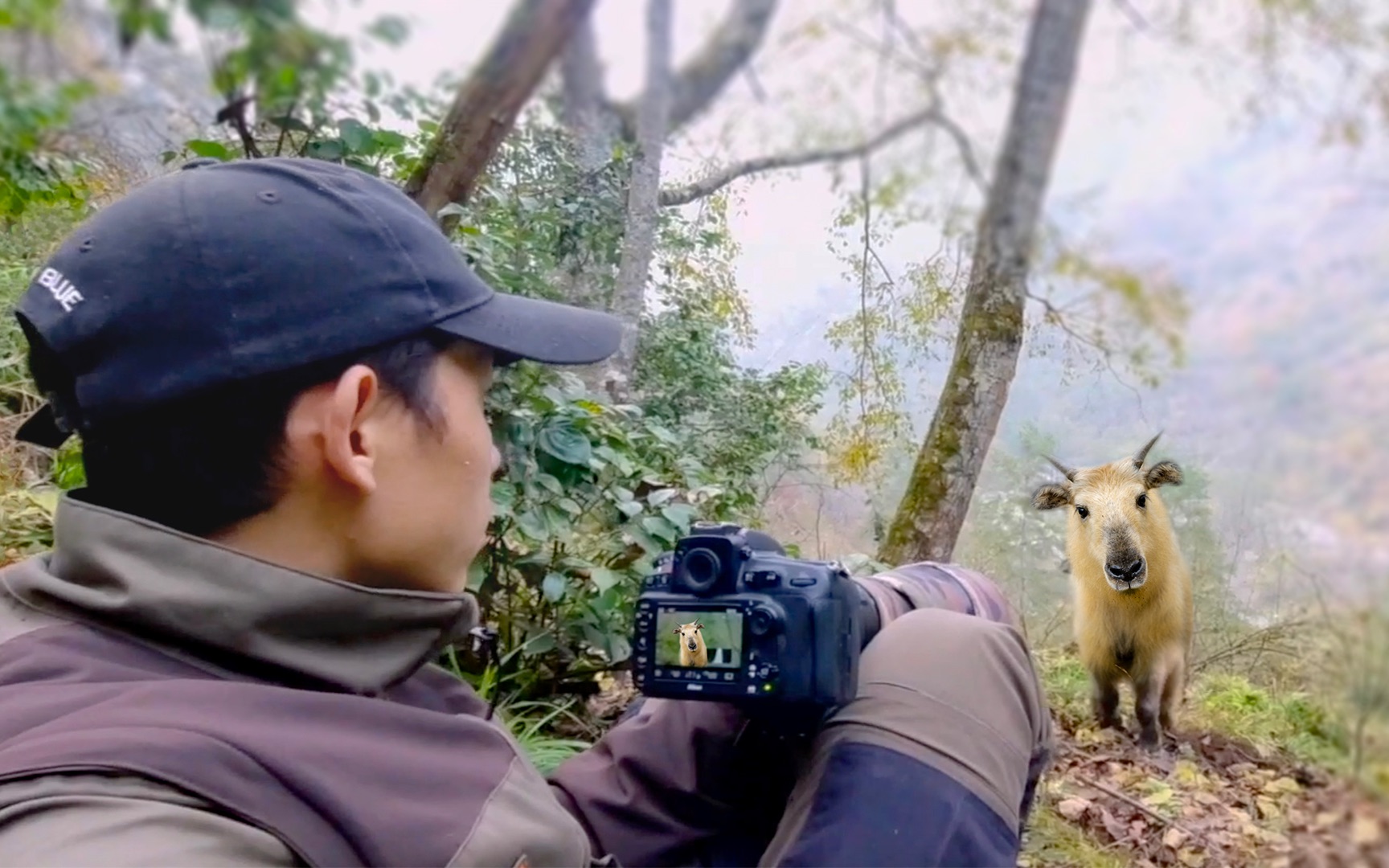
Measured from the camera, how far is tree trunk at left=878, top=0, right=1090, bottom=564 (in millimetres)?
363

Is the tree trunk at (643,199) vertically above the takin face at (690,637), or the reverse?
the tree trunk at (643,199)

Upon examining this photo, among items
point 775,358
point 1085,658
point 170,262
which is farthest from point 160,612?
point 1085,658

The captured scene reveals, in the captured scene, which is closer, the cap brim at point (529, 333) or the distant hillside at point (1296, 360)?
the distant hillside at point (1296, 360)

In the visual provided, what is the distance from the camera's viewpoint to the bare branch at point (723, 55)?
0.40 metres

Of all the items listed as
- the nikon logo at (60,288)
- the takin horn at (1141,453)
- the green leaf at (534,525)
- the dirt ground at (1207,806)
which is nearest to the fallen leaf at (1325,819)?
the dirt ground at (1207,806)

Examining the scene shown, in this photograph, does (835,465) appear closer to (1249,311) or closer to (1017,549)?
(1017,549)

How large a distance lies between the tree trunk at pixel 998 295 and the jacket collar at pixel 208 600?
0.42 meters

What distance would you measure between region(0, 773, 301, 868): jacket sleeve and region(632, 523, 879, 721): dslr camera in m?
0.40

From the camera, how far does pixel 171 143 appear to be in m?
0.71

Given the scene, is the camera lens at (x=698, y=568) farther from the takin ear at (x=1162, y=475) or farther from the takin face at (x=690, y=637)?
the takin ear at (x=1162, y=475)

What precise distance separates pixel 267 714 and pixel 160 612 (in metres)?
0.11

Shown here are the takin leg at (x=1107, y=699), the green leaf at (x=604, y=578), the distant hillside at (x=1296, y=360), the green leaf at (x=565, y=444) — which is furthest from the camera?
the green leaf at (x=604, y=578)

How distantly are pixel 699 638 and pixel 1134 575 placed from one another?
374mm

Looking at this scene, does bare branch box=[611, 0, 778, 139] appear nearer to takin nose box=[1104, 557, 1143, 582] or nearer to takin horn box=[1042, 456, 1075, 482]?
takin horn box=[1042, 456, 1075, 482]
